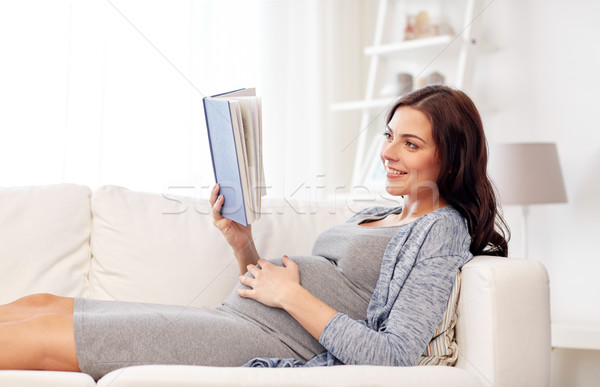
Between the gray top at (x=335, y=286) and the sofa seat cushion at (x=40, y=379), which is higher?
the gray top at (x=335, y=286)

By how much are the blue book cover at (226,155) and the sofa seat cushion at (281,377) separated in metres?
0.43

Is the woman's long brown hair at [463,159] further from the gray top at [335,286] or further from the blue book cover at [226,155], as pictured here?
the blue book cover at [226,155]

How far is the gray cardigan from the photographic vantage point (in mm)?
1205

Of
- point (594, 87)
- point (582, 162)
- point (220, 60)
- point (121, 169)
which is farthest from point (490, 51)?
point (121, 169)

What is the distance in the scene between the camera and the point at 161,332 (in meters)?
1.22

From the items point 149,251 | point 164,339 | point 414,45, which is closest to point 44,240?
point 149,251

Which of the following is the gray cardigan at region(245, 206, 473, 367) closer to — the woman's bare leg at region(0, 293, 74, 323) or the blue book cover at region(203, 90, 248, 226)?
the blue book cover at region(203, 90, 248, 226)

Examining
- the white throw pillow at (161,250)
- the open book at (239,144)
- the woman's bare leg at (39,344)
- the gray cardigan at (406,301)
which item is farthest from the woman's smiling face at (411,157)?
the woman's bare leg at (39,344)

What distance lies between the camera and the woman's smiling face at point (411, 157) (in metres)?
1.45

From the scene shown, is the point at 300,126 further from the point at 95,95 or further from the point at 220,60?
the point at 95,95

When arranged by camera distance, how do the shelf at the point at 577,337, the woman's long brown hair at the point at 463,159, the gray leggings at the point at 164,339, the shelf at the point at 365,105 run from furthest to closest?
the shelf at the point at 365,105, the shelf at the point at 577,337, the woman's long brown hair at the point at 463,159, the gray leggings at the point at 164,339

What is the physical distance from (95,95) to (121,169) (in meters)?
0.34

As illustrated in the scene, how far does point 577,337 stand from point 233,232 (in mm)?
1471

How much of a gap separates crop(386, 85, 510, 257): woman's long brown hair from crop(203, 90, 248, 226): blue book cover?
0.49 metres
